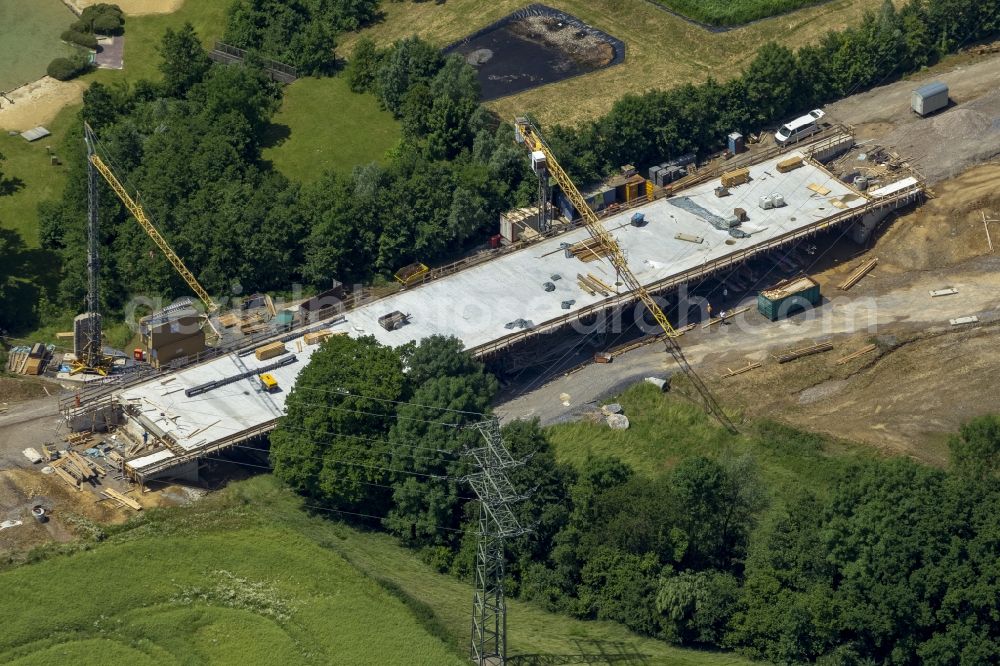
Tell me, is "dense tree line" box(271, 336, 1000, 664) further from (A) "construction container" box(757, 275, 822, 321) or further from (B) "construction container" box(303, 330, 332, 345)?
(A) "construction container" box(757, 275, 822, 321)


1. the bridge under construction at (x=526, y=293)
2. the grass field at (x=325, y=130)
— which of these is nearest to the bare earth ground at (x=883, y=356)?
the bridge under construction at (x=526, y=293)

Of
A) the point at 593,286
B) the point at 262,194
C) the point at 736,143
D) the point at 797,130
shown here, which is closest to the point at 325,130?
the point at 262,194

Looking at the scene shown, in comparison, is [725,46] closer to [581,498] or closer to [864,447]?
[864,447]

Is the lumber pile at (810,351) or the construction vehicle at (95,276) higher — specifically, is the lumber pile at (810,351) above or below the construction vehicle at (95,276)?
below

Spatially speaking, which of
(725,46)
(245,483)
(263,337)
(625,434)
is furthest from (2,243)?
(725,46)

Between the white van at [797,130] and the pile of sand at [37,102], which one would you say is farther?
the pile of sand at [37,102]

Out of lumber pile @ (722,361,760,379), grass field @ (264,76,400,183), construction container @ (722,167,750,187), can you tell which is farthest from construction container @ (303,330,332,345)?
construction container @ (722,167,750,187)

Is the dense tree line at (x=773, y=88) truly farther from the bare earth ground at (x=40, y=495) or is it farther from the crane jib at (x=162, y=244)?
the bare earth ground at (x=40, y=495)
